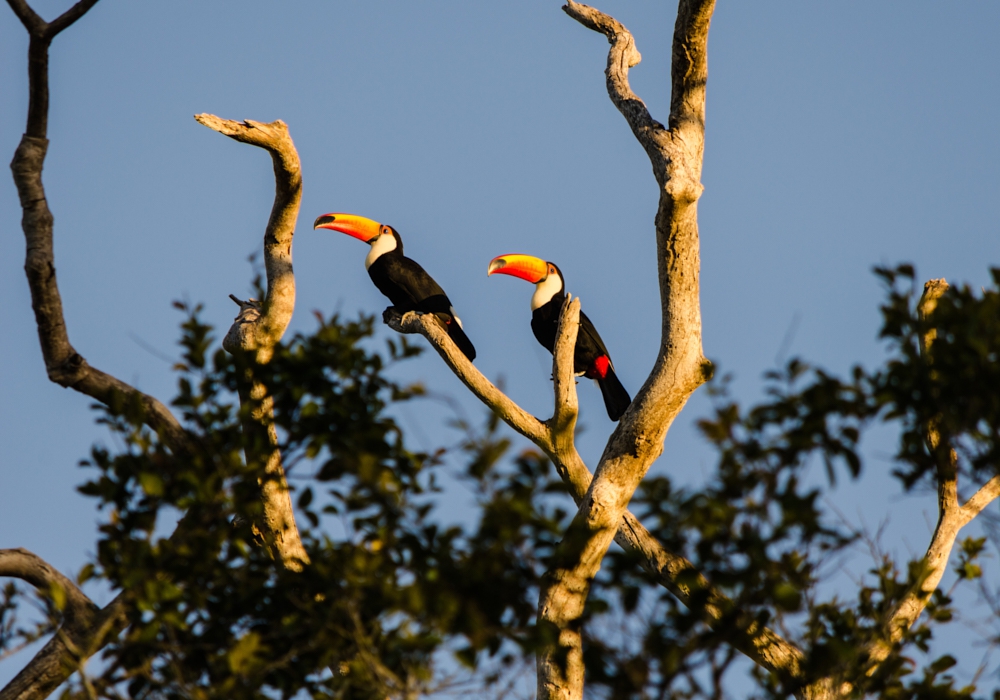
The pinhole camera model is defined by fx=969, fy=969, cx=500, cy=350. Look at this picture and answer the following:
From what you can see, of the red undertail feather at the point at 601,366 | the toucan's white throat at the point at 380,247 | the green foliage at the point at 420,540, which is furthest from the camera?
the toucan's white throat at the point at 380,247

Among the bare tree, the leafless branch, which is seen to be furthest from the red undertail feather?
the leafless branch

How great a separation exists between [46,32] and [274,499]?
7.56 feet

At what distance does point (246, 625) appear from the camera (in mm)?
3289

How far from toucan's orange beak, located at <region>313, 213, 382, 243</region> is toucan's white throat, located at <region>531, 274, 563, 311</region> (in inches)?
63.0

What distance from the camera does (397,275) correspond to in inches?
324

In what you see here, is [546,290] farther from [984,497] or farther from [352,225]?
[984,497]

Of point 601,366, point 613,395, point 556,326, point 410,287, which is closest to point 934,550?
point 613,395

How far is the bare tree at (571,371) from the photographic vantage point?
12.4 feet

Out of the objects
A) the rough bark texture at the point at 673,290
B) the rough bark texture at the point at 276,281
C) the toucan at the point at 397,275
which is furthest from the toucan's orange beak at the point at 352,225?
the rough bark texture at the point at 673,290

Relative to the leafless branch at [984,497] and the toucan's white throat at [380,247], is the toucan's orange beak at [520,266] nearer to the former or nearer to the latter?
the toucan's white throat at [380,247]

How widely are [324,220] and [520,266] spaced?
1.90m

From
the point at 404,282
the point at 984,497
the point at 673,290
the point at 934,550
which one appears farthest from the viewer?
the point at 404,282

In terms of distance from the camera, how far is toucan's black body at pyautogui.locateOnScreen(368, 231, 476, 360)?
7.82 metres

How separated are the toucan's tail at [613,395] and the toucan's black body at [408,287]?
1317 mm
